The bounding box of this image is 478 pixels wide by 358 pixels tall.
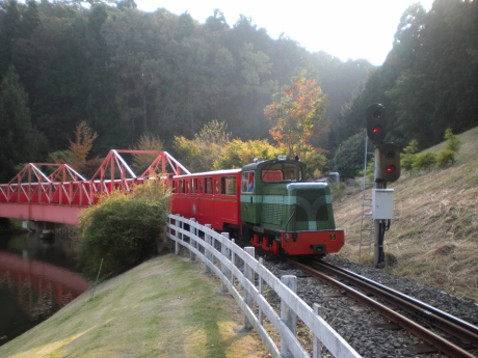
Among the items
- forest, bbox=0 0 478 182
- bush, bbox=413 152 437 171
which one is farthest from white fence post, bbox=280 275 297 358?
forest, bbox=0 0 478 182

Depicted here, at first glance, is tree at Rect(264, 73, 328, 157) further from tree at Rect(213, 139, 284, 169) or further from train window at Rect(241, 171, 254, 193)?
train window at Rect(241, 171, 254, 193)

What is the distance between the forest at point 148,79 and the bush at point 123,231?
31106 mm

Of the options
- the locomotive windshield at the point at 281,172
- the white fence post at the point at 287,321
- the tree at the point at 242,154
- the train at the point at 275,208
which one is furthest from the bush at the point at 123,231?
the tree at the point at 242,154

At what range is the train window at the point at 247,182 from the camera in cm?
1319

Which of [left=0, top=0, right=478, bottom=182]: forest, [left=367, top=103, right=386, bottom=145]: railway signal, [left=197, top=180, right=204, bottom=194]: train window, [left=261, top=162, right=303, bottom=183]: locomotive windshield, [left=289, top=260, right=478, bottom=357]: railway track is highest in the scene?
[left=0, top=0, right=478, bottom=182]: forest

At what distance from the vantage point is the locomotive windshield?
1309cm

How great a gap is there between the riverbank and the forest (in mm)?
36838

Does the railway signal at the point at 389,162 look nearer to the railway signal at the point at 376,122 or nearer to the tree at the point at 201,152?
the railway signal at the point at 376,122

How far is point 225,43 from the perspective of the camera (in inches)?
2494

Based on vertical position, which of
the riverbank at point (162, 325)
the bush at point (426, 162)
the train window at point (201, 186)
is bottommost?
the riverbank at point (162, 325)

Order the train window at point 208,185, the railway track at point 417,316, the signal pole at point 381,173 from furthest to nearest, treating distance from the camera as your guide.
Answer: the train window at point 208,185
the signal pole at point 381,173
the railway track at point 417,316

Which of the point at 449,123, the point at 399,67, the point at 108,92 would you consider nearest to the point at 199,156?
the point at 449,123

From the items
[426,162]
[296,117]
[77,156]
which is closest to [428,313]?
[426,162]

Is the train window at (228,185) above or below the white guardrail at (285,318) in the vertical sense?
above
